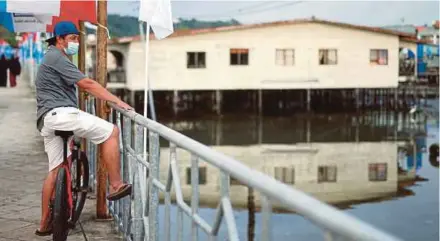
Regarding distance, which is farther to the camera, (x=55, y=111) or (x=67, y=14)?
(x=67, y=14)

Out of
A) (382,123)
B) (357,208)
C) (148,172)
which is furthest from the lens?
(382,123)

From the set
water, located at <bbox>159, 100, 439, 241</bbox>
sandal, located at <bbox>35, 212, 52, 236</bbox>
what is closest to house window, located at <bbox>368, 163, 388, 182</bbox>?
water, located at <bbox>159, 100, 439, 241</bbox>

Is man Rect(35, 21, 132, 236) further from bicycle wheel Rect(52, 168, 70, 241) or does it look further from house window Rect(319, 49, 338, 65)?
house window Rect(319, 49, 338, 65)

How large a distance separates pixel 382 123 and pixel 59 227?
36.5 meters

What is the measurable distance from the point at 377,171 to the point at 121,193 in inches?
814

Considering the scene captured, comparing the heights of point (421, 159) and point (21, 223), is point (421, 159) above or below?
below

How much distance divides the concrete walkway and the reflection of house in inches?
214

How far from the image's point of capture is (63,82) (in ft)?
15.5

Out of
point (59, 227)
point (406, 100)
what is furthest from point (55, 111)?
point (406, 100)

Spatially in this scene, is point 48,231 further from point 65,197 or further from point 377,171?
point 377,171

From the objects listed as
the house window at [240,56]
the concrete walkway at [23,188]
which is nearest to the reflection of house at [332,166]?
the concrete walkway at [23,188]

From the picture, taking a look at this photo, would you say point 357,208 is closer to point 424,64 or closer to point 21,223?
point 21,223

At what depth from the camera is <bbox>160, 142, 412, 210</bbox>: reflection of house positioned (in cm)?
2041

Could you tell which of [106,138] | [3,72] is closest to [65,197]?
[106,138]
